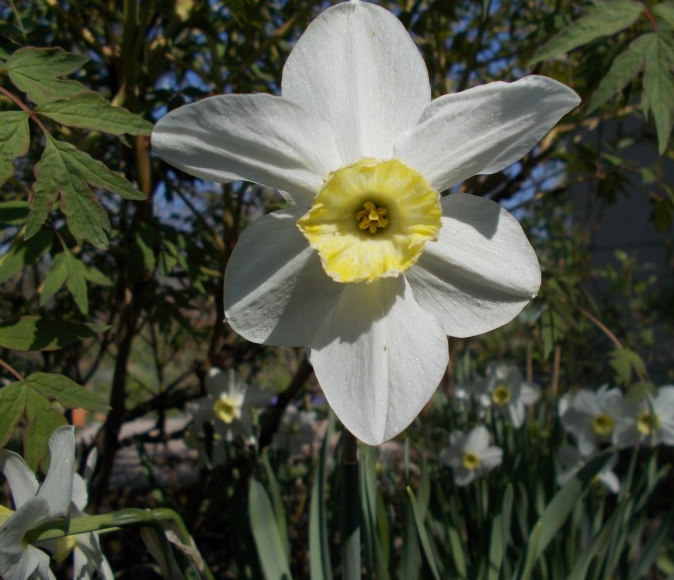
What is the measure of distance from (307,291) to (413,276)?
0.16m

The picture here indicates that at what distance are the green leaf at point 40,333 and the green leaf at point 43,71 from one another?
1.18 feet

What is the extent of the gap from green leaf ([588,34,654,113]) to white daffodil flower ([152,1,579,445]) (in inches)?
20.5

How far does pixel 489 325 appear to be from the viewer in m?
0.90

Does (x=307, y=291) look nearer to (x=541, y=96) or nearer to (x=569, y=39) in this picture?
(x=541, y=96)

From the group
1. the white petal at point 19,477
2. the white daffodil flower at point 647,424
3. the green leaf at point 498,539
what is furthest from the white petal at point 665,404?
the white petal at point 19,477

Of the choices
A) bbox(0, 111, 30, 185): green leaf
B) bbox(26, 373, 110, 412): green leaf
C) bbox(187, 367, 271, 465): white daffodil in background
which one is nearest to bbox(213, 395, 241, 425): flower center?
bbox(187, 367, 271, 465): white daffodil in background

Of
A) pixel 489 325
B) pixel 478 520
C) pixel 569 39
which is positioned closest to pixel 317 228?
pixel 489 325

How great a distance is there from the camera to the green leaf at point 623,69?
1.25m

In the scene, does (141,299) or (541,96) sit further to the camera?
(141,299)

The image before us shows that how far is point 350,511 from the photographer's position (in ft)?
3.33

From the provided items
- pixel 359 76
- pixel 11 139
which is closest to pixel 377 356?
pixel 359 76

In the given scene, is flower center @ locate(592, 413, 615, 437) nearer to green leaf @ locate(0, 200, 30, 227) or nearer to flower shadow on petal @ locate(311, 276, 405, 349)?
flower shadow on petal @ locate(311, 276, 405, 349)

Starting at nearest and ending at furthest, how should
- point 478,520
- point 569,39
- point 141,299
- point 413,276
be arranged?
point 413,276 → point 569,39 → point 141,299 → point 478,520

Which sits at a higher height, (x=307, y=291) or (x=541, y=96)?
(x=541, y=96)
